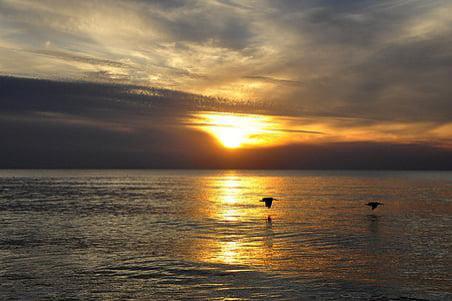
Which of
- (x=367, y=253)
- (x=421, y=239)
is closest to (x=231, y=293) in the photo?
(x=367, y=253)

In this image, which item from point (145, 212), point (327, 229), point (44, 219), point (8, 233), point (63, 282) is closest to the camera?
point (63, 282)

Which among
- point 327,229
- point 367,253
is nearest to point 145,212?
point 327,229

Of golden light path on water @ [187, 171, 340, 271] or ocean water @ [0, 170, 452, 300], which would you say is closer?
ocean water @ [0, 170, 452, 300]

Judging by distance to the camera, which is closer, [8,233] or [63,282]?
[63,282]

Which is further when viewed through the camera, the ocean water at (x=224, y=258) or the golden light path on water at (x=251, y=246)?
the golden light path on water at (x=251, y=246)

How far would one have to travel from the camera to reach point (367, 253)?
30.1 meters

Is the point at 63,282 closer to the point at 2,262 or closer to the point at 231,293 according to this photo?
the point at 2,262

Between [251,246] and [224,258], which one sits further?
[251,246]

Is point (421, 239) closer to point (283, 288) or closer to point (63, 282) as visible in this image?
point (283, 288)

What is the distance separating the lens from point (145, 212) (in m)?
57.6

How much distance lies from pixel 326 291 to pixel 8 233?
29506 millimetres

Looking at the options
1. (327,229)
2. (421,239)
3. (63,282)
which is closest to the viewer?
(63,282)

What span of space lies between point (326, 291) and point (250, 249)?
34.1ft

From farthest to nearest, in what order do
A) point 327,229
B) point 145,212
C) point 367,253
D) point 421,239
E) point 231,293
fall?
point 145,212 < point 327,229 < point 421,239 < point 367,253 < point 231,293
